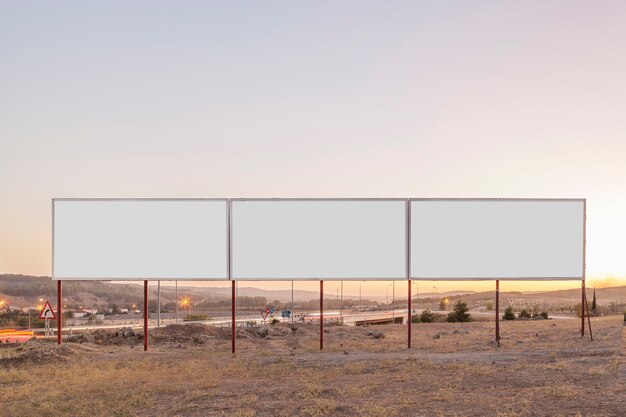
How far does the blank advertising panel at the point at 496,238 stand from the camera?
27656 mm

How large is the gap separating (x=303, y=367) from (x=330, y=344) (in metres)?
10.7

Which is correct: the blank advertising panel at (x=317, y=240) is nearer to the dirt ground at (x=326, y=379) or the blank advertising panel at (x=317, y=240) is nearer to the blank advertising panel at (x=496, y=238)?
the blank advertising panel at (x=496, y=238)

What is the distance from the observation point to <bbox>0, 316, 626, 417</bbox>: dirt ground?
16.2 meters

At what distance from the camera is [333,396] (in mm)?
17656

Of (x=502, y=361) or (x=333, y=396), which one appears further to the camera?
(x=502, y=361)

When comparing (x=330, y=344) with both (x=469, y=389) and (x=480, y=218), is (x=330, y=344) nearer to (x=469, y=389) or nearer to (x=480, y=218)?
(x=480, y=218)

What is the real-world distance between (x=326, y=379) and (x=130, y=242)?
12.2 metres

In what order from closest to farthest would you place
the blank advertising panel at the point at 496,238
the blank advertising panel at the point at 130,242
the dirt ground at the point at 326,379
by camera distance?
the dirt ground at the point at 326,379 → the blank advertising panel at the point at 496,238 → the blank advertising panel at the point at 130,242

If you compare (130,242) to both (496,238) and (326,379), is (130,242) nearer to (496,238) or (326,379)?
(326,379)

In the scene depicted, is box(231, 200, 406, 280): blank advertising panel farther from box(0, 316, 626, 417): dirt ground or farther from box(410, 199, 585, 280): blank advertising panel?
box(0, 316, 626, 417): dirt ground

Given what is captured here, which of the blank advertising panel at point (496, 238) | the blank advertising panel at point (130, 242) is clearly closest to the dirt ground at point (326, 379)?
the blank advertising panel at point (496, 238)

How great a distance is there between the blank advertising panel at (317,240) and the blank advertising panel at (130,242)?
5.82ft

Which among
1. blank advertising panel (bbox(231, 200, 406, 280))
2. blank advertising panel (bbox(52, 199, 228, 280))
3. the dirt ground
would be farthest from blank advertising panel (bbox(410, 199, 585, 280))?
blank advertising panel (bbox(52, 199, 228, 280))

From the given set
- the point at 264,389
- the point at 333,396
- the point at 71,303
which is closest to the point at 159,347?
the point at 264,389
